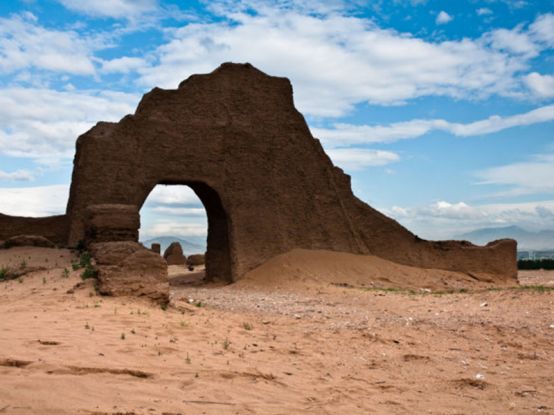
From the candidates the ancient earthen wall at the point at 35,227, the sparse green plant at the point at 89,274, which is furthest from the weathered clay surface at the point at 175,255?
the sparse green plant at the point at 89,274

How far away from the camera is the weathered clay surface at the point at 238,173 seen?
49.6 ft

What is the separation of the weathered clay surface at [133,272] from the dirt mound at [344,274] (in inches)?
251

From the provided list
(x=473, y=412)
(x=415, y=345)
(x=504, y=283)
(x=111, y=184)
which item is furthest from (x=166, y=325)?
(x=504, y=283)

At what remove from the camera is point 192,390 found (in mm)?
4777

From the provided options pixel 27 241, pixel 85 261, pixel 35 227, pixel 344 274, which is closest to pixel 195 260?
pixel 35 227

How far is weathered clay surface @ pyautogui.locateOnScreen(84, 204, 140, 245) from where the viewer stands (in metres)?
11.6

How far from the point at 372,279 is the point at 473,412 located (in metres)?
11.3

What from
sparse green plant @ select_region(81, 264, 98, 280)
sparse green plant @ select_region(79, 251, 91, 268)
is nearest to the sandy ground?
sparse green plant @ select_region(81, 264, 98, 280)

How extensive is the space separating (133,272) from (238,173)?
7751 mm

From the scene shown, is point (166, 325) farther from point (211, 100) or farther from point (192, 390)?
point (211, 100)

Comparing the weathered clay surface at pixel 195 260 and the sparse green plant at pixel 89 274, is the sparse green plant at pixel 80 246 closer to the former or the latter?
the sparse green plant at pixel 89 274

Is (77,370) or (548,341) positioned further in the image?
(548,341)

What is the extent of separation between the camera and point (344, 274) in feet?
53.3

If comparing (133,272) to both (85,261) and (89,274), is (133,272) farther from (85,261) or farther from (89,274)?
(85,261)
